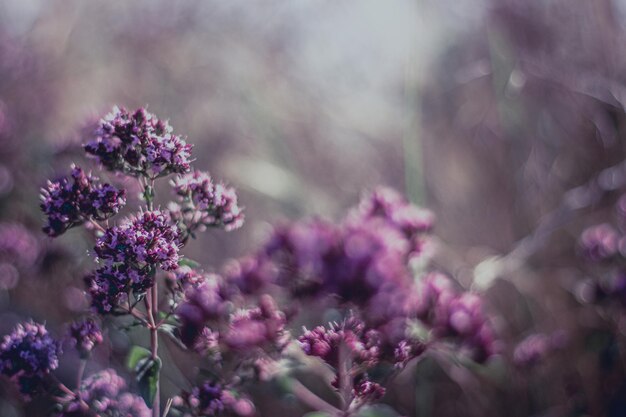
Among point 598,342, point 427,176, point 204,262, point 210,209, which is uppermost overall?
point 427,176

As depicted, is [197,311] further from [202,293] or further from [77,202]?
[77,202]

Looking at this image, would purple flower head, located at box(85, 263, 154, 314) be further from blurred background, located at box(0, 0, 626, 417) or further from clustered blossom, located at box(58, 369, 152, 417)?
blurred background, located at box(0, 0, 626, 417)

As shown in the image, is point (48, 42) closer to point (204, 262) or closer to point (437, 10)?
point (204, 262)

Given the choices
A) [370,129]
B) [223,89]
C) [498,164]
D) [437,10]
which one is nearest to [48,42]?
[223,89]

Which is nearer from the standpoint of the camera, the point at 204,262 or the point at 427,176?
the point at 204,262

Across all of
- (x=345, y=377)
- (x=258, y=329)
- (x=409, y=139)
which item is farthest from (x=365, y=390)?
(x=409, y=139)

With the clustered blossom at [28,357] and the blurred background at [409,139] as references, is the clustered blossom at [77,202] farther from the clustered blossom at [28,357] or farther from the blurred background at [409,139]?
the blurred background at [409,139]

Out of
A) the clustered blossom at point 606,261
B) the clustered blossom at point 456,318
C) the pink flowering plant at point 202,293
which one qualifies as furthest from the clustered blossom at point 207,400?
the clustered blossom at point 606,261
